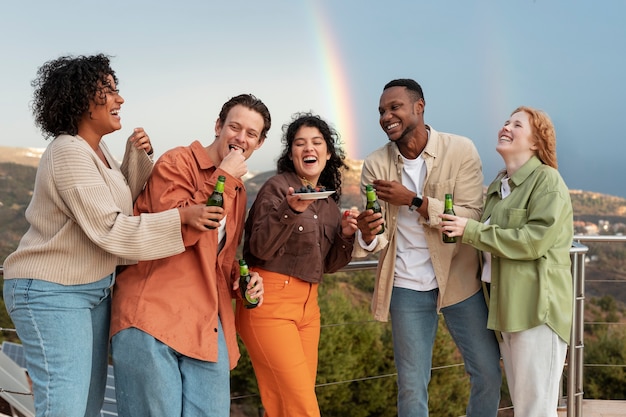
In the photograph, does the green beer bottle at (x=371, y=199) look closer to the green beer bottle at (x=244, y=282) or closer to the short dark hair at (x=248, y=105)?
the short dark hair at (x=248, y=105)

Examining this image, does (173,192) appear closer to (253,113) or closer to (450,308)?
(253,113)

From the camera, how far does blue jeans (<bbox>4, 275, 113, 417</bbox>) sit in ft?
7.77

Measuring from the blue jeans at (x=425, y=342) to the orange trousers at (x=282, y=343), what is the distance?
0.50m

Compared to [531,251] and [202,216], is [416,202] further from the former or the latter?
[202,216]

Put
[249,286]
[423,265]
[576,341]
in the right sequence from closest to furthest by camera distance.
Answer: [249,286]
[423,265]
[576,341]

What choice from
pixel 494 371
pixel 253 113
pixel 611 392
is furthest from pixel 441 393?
pixel 253 113

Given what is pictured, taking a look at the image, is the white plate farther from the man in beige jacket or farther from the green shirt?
the green shirt

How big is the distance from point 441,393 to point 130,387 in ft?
36.3

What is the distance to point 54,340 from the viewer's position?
7.79ft

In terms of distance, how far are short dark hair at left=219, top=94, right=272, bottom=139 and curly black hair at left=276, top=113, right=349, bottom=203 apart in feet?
0.73

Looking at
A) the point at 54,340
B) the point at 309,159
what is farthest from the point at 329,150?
the point at 54,340

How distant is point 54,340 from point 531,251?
1.88 m

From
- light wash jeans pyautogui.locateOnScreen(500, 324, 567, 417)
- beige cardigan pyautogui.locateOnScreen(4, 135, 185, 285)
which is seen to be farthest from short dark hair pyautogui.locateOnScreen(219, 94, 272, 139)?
light wash jeans pyautogui.locateOnScreen(500, 324, 567, 417)

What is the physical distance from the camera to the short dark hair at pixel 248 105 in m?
2.91
